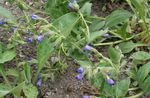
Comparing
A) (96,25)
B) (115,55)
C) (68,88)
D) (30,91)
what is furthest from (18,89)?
(96,25)

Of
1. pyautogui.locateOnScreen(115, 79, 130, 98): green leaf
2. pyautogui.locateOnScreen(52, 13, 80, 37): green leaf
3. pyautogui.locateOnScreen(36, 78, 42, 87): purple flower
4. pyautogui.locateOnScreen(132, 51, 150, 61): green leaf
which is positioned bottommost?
pyautogui.locateOnScreen(115, 79, 130, 98): green leaf

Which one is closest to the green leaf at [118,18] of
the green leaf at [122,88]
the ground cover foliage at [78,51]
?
the ground cover foliage at [78,51]

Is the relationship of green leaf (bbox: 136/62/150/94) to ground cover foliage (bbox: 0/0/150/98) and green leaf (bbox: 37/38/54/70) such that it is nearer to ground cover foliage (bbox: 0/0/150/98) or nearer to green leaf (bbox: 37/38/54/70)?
ground cover foliage (bbox: 0/0/150/98)

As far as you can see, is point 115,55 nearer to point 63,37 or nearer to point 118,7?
point 63,37

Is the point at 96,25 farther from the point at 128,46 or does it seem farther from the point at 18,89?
the point at 18,89

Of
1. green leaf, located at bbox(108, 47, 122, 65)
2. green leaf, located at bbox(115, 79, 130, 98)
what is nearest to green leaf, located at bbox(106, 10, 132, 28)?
green leaf, located at bbox(108, 47, 122, 65)

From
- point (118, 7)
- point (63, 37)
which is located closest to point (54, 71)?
point (63, 37)

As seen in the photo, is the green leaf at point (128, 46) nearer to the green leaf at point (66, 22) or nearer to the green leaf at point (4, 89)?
the green leaf at point (66, 22)
